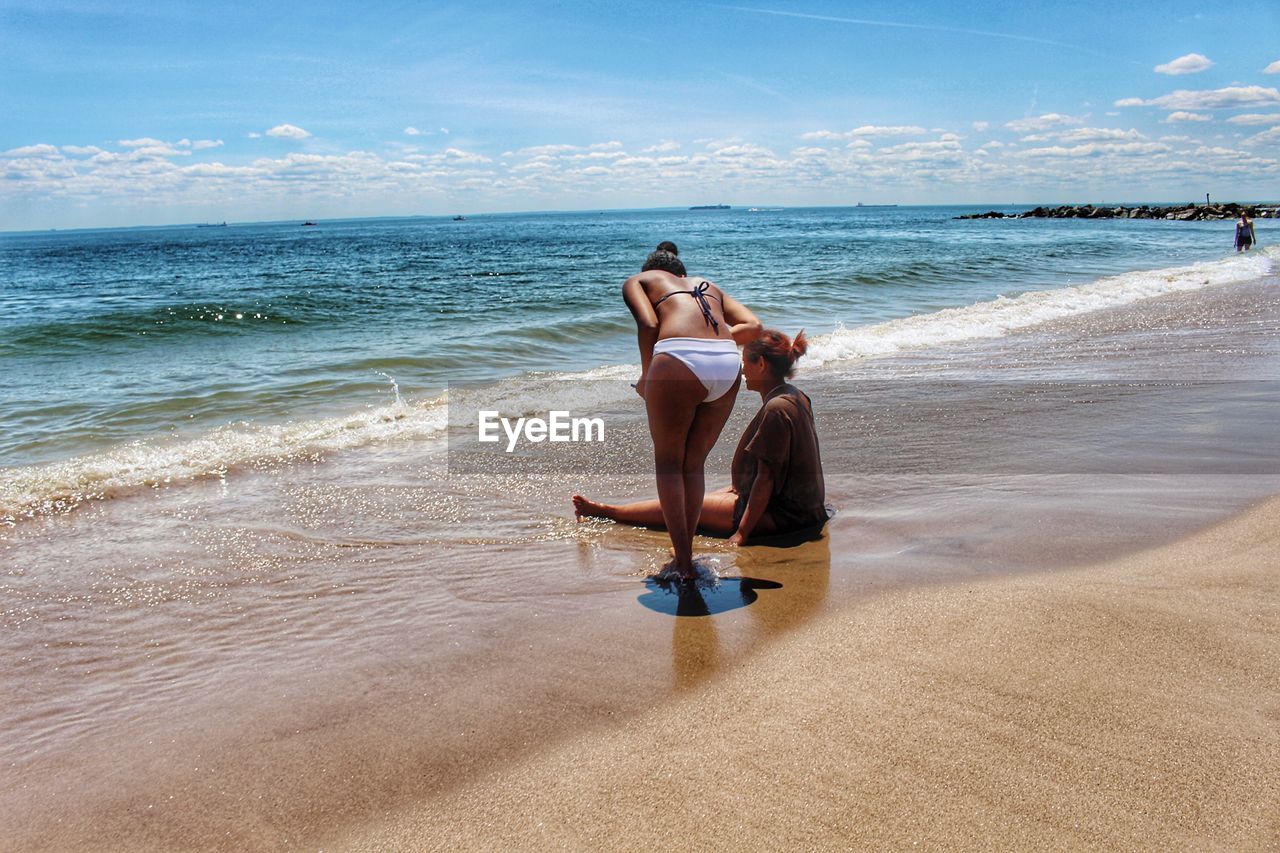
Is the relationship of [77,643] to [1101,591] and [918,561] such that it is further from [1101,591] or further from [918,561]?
[1101,591]

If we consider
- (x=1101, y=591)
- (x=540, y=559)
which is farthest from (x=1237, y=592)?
(x=540, y=559)

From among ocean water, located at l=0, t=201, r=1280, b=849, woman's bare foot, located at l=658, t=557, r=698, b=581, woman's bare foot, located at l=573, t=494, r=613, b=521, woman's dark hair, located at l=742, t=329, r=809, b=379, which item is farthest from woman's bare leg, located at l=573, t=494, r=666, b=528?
woman's dark hair, located at l=742, t=329, r=809, b=379

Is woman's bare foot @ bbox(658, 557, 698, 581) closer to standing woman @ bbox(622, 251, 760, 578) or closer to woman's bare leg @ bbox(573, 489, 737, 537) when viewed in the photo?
standing woman @ bbox(622, 251, 760, 578)

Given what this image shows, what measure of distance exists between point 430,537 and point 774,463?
2019 mm

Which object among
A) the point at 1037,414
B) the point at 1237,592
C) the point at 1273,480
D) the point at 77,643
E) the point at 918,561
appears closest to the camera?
the point at 1237,592

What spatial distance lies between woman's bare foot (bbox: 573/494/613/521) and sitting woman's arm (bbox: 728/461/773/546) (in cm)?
89

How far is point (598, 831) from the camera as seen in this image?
2168mm

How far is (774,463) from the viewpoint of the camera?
4.35 m

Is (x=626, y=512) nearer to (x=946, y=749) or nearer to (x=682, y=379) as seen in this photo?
(x=682, y=379)

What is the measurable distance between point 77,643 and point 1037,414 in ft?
22.3

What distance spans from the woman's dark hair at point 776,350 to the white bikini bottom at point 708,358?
564 mm

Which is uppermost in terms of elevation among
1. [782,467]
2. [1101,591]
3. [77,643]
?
[782,467]

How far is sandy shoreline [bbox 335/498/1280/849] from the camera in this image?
2.11 metres

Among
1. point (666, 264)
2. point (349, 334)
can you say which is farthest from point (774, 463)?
point (349, 334)
